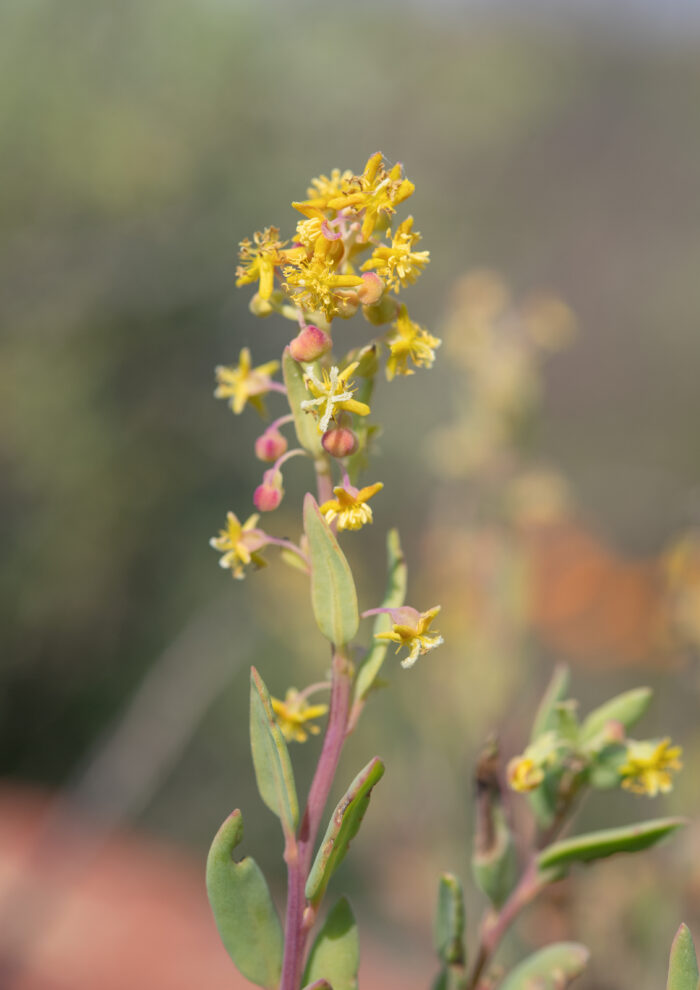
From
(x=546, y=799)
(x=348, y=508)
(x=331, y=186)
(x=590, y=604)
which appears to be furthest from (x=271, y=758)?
(x=590, y=604)

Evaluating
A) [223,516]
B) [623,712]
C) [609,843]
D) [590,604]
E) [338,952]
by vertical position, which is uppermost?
[223,516]

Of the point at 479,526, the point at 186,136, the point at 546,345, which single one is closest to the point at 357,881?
the point at 479,526

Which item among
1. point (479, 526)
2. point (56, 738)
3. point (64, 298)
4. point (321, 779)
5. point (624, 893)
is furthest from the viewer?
point (56, 738)

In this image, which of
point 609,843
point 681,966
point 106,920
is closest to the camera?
point 681,966

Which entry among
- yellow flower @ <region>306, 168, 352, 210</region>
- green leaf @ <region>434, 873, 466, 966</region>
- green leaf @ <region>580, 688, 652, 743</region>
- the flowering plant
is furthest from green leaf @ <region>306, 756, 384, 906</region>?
yellow flower @ <region>306, 168, 352, 210</region>

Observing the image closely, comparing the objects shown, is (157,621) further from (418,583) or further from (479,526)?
(479,526)

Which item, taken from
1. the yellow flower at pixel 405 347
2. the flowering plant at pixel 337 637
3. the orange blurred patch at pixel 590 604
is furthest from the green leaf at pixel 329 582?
the orange blurred patch at pixel 590 604

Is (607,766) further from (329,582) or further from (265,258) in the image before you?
(265,258)

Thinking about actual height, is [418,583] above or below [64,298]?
below
